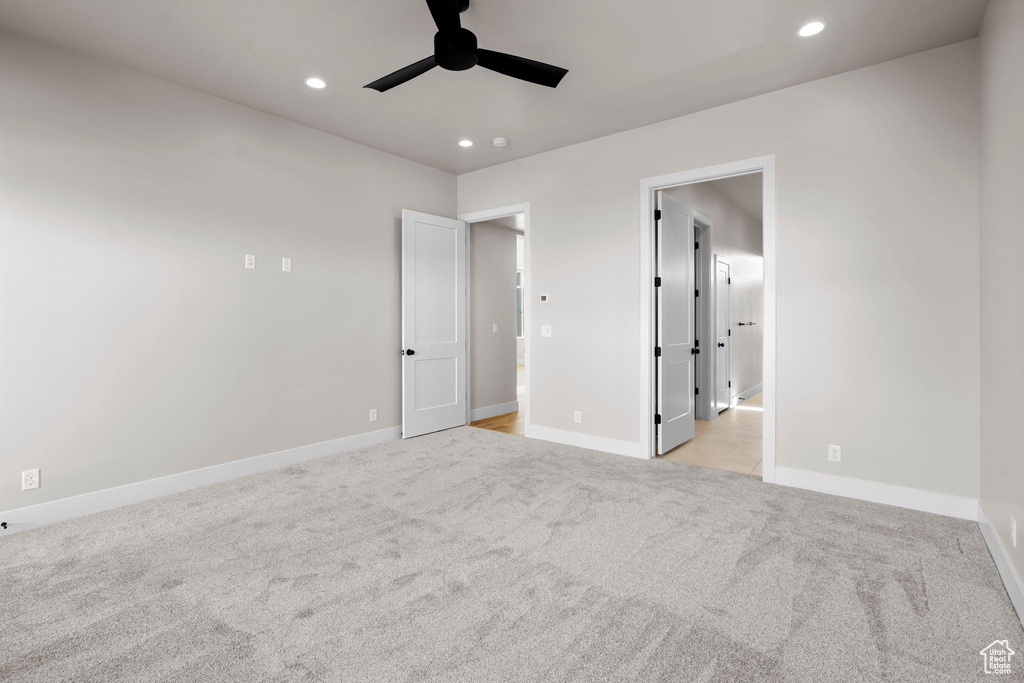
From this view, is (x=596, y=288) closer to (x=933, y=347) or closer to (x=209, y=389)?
(x=933, y=347)

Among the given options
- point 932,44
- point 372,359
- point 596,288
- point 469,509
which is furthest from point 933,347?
point 372,359

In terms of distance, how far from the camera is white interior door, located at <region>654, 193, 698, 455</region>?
4.14 metres

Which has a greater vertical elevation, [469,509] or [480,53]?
[480,53]

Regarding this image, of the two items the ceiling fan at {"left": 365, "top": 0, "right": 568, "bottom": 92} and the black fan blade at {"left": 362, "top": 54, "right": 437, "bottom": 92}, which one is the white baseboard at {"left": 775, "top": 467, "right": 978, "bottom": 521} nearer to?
the ceiling fan at {"left": 365, "top": 0, "right": 568, "bottom": 92}

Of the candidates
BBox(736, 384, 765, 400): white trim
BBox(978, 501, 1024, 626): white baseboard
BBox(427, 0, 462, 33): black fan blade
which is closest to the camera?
BBox(978, 501, 1024, 626): white baseboard

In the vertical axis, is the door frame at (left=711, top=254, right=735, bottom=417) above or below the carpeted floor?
above

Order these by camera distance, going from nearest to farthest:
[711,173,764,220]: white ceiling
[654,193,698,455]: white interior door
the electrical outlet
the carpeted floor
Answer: the carpeted floor → the electrical outlet → [654,193,698,455]: white interior door → [711,173,764,220]: white ceiling

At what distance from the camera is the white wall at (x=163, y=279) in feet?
9.00

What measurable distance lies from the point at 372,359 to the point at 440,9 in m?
3.19

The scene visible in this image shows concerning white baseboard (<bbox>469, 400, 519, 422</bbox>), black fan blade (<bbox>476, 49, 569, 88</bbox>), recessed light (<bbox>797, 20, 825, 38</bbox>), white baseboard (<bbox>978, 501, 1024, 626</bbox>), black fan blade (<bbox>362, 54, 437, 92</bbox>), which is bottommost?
white baseboard (<bbox>978, 501, 1024, 626</bbox>)

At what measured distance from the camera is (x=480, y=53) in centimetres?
231

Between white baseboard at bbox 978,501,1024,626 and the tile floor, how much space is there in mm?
1274

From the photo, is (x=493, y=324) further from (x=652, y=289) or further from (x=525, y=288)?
(x=652, y=289)

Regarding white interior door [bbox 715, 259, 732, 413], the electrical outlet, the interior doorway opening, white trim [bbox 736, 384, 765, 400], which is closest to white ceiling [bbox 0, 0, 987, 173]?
the interior doorway opening
